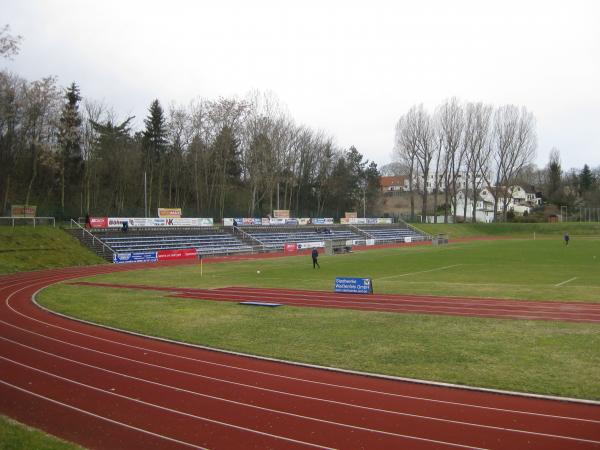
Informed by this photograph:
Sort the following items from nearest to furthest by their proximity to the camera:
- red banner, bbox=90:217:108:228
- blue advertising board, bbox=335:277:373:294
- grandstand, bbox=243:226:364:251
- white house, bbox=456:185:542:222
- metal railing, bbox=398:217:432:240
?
1. blue advertising board, bbox=335:277:373:294
2. red banner, bbox=90:217:108:228
3. grandstand, bbox=243:226:364:251
4. metal railing, bbox=398:217:432:240
5. white house, bbox=456:185:542:222

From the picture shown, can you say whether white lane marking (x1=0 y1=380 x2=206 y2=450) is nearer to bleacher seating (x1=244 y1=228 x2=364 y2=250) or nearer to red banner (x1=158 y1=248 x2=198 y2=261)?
red banner (x1=158 y1=248 x2=198 y2=261)

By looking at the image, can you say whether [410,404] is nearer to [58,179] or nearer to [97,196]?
[58,179]

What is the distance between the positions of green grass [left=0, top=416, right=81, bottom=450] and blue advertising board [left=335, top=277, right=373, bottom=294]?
53.2 feet

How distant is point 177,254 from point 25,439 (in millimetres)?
39212

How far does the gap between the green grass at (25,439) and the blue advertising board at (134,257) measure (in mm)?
34581

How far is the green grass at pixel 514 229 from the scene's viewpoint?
83.0 meters

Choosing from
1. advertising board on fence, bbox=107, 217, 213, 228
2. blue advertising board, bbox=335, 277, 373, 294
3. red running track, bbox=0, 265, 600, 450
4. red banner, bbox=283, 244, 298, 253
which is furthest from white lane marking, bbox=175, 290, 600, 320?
red banner, bbox=283, 244, 298, 253

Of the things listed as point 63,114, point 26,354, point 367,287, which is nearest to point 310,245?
point 63,114

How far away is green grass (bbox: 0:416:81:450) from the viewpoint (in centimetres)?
682

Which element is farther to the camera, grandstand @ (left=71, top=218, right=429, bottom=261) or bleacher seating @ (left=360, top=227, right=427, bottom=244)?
bleacher seating @ (left=360, top=227, right=427, bottom=244)

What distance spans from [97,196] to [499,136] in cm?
6927

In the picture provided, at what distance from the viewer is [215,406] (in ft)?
28.2

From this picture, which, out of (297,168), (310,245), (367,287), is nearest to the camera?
(367,287)

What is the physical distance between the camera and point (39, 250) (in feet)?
124
